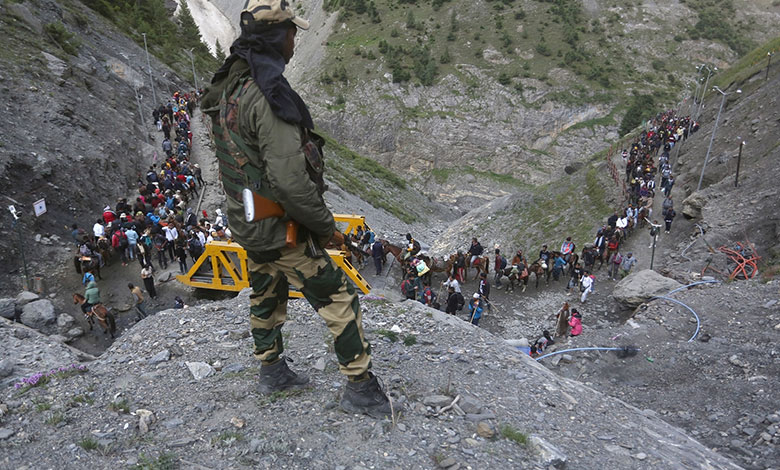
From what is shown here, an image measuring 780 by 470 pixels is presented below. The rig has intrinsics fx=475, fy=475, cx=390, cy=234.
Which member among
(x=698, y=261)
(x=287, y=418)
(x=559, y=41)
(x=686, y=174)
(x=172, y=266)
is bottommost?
(x=172, y=266)

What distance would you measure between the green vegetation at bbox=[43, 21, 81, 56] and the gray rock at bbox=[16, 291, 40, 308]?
72.1 feet

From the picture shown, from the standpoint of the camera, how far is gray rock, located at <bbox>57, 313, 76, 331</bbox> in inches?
547

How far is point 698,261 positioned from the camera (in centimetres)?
1912

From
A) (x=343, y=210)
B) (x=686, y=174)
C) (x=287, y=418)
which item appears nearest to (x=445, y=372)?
(x=287, y=418)

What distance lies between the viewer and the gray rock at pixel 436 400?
474 centimetres

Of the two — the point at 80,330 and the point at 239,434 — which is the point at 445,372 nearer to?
the point at 239,434

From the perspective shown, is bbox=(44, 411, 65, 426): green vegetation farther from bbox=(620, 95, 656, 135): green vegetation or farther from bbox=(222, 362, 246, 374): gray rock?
Answer: bbox=(620, 95, 656, 135): green vegetation

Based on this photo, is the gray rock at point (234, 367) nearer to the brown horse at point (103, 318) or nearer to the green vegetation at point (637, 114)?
the brown horse at point (103, 318)

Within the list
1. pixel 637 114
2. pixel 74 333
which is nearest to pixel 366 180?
pixel 74 333

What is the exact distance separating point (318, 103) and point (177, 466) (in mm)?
72991

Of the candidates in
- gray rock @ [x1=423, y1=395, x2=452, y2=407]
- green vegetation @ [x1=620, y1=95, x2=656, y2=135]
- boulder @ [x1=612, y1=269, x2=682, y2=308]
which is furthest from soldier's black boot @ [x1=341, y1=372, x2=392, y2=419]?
green vegetation @ [x1=620, y1=95, x2=656, y2=135]

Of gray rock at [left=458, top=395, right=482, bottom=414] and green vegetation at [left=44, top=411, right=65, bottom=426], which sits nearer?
green vegetation at [left=44, top=411, right=65, bottom=426]

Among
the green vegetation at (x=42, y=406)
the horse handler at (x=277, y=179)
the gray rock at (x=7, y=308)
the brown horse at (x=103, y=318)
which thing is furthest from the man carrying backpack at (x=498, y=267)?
the green vegetation at (x=42, y=406)

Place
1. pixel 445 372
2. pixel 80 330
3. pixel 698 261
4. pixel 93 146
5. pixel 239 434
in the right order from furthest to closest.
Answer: pixel 93 146 → pixel 698 261 → pixel 80 330 → pixel 445 372 → pixel 239 434
